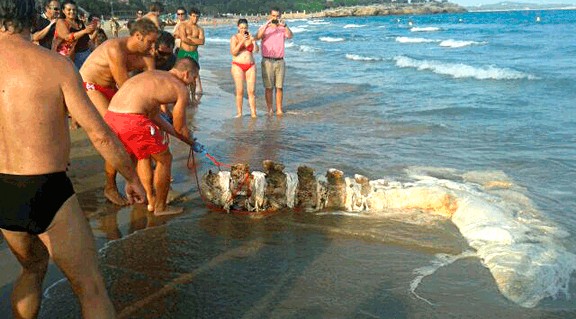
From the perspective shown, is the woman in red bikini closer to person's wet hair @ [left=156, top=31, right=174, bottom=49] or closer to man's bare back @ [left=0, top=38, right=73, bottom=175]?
person's wet hair @ [left=156, top=31, right=174, bottom=49]

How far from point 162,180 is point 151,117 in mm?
570

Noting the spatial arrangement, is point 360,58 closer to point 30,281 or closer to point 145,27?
point 145,27

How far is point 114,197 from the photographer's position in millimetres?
5230

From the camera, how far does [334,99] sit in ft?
41.6

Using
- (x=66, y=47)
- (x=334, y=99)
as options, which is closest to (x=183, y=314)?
(x=66, y=47)

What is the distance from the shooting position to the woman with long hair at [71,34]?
823 centimetres

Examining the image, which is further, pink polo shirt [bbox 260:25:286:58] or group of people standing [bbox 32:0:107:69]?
pink polo shirt [bbox 260:25:286:58]

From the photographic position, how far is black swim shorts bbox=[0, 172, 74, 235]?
2428mm

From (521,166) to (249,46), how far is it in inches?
195

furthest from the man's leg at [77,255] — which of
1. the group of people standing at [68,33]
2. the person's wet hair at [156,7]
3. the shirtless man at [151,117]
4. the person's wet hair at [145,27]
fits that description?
the person's wet hair at [156,7]

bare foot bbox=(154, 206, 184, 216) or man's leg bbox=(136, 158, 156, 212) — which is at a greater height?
man's leg bbox=(136, 158, 156, 212)

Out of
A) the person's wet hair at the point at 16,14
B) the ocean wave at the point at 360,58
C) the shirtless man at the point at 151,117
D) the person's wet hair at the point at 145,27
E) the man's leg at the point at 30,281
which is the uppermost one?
the person's wet hair at the point at 16,14

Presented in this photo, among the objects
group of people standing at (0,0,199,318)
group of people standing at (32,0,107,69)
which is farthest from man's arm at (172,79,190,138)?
group of people standing at (32,0,107,69)

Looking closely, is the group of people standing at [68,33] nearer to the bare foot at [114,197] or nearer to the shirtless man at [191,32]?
the shirtless man at [191,32]
